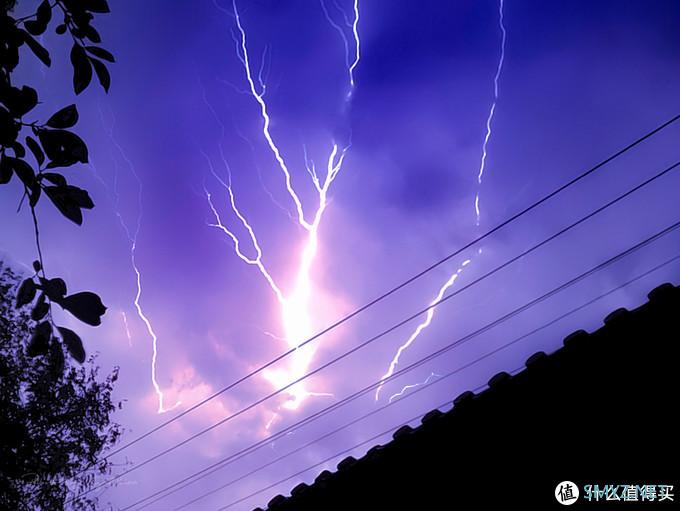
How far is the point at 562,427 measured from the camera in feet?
7.63

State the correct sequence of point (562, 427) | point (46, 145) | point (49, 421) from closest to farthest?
point (46, 145) < point (562, 427) < point (49, 421)

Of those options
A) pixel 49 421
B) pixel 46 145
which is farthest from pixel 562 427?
pixel 49 421

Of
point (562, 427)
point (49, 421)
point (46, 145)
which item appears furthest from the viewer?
point (49, 421)

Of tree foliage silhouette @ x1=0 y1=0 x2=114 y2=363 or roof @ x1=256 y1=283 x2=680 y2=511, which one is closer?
tree foliage silhouette @ x1=0 y1=0 x2=114 y2=363

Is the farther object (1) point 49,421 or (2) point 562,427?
(1) point 49,421

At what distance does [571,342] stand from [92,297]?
230 centimetres

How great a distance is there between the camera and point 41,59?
1.05 metres

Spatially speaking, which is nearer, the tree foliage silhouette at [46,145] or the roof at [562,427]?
the tree foliage silhouette at [46,145]

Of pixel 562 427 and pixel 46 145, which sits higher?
pixel 46 145

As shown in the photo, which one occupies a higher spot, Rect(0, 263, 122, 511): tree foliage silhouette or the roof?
Rect(0, 263, 122, 511): tree foliage silhouette

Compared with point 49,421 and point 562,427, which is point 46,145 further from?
point 49,421

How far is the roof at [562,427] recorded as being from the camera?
2.10 metres

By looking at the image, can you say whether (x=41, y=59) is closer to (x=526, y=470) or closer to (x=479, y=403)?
(x=479, y=403)

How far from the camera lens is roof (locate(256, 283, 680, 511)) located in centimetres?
210
